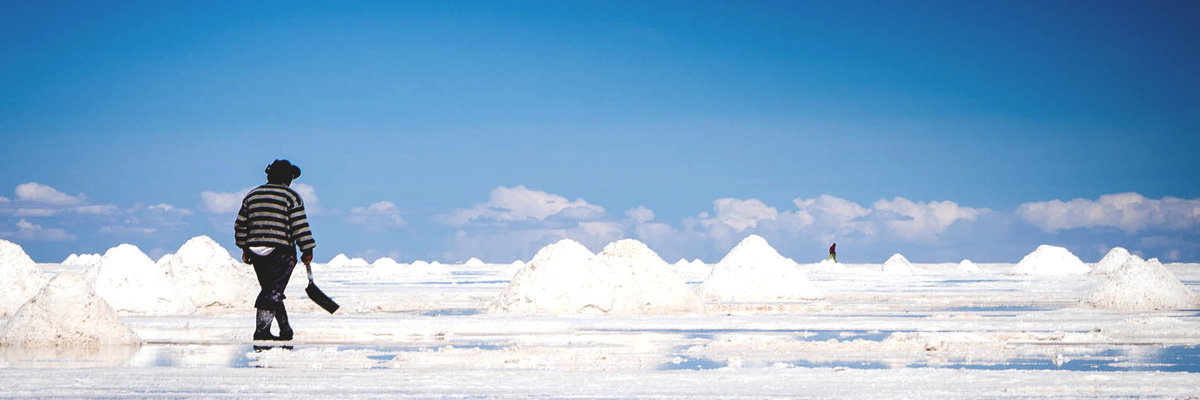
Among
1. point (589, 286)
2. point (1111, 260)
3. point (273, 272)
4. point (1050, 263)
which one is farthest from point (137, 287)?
point (1050, 263)

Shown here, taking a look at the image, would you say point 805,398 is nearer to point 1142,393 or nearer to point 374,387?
point 1142,393

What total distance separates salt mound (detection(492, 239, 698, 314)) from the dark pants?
5881mm

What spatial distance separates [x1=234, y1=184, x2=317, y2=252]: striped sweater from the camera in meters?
9.54

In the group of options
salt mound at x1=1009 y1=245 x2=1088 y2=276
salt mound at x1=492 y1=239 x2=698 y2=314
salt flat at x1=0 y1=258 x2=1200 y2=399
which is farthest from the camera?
salt mound at x1=1009 y1=245 x2=1088 y2=276

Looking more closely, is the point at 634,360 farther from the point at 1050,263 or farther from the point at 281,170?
the point at 1050,263

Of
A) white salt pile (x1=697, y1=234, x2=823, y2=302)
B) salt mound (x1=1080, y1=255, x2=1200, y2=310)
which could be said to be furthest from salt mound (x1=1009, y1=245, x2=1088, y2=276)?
salt mound (x1=1080, y1=255, x2=1200, y2=310)

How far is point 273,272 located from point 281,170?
0.75 metres

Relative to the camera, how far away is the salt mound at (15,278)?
14945 millimetres

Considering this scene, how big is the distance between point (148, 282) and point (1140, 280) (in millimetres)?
12541

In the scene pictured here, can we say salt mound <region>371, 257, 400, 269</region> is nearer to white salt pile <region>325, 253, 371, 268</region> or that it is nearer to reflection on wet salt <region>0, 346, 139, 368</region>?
white salt pile <region>325, 253, 371, 268</region>

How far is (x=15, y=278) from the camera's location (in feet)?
49.8

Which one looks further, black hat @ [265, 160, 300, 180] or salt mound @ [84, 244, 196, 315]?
salt mound @ [84, 244, 196, 315]

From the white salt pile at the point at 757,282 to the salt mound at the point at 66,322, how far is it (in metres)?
13.4

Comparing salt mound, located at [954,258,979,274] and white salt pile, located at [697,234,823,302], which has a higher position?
salt mound, located at [954,258,979,274]
